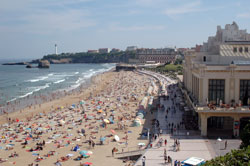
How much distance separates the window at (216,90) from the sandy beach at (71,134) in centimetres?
825

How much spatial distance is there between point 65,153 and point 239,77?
1898 cm

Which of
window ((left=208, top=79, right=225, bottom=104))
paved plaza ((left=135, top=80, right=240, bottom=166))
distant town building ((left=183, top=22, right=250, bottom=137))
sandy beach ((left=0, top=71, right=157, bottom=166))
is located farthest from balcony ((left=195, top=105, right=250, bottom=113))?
sandy beach ((left=0, top=71, right=157, bottom=166))

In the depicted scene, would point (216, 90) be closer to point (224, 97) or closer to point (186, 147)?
point (224, 97)

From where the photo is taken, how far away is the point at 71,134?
35125 millimetres

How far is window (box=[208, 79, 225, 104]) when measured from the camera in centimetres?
2975

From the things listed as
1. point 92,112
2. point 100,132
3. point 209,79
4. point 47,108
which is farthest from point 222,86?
point 47,108

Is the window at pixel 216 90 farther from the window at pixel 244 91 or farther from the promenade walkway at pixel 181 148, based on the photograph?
the promenade walkway at pixel 181 148

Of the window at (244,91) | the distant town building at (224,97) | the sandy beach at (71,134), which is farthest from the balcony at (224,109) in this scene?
the sandy beach at (71,134)

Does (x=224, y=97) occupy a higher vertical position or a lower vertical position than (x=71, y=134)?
higher

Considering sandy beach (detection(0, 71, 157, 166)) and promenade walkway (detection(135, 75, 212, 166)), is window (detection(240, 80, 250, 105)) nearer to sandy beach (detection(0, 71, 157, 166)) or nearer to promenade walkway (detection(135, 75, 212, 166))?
promenade walkway (detection(135, 75, 212, 166))

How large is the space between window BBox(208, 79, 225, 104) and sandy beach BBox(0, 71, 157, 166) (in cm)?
825

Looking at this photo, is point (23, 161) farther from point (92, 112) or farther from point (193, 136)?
point (92, 112)

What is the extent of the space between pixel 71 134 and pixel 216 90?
17631 mm

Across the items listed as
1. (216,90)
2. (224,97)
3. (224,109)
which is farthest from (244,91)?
(224,109)
